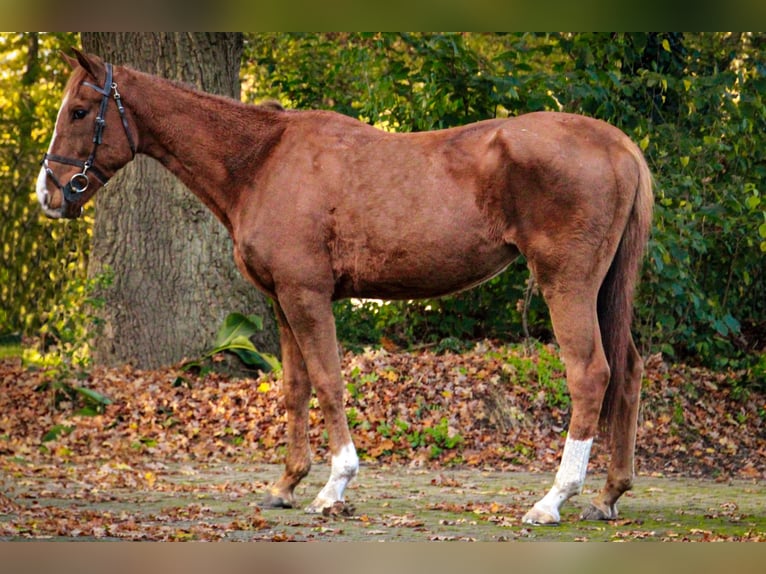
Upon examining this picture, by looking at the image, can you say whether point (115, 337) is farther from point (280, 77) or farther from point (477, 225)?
point (477, 225)

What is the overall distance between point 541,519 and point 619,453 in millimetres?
708

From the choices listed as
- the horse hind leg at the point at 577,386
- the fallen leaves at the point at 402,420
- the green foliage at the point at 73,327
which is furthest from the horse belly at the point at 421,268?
the green foliage at the point at 73,327

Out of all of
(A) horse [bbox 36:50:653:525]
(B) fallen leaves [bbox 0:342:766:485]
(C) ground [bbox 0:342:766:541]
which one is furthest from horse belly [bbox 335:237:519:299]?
(B) fallen leaves [bbox 0:342:766:485]

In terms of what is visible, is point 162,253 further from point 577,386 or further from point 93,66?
point 577,386

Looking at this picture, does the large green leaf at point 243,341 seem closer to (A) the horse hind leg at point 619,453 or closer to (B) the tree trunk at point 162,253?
(B) the tree trunk at point 162,253

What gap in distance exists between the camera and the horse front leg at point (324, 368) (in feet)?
20.0

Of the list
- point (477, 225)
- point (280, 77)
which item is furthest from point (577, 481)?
point (280, 77)

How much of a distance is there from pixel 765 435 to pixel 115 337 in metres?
7.01

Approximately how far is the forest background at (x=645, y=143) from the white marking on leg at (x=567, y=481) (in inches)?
155

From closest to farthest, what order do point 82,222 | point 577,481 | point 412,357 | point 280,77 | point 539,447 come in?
1. point 577,481
2. point 539,447
3. point 412,357
4. point 280,77
5. point 82,222

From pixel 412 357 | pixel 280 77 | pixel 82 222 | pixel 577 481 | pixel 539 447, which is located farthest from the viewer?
pixel 82 222

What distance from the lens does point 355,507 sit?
6496mm

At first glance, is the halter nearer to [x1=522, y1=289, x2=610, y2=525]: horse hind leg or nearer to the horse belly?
the horse belly

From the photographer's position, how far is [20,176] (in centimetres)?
1602
